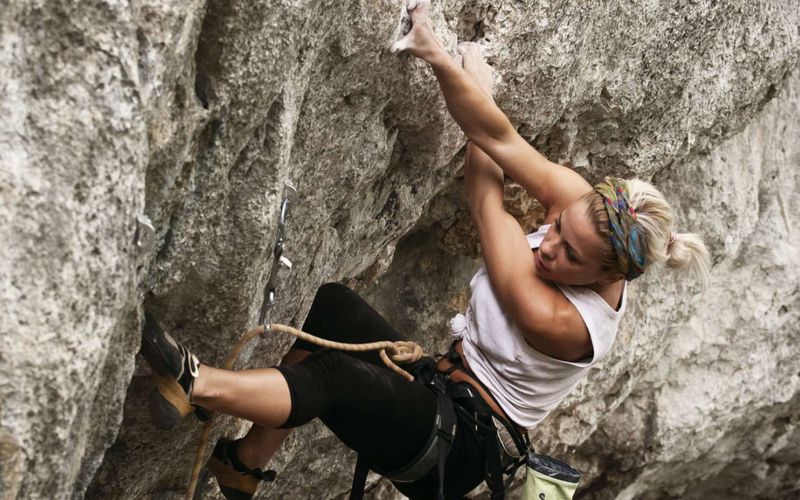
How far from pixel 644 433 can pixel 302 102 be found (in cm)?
372

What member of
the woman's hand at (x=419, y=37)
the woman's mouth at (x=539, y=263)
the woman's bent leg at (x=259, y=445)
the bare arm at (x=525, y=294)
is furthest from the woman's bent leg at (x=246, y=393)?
the woman's hand at (x=419, y=37)

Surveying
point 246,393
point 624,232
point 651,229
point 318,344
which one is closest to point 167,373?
point 246,393

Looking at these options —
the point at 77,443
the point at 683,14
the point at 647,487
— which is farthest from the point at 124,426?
the point at 647,487

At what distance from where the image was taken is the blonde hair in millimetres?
2965

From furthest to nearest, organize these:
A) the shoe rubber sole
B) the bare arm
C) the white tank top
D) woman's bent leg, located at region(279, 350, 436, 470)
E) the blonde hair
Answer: the white tank top
the bare arm
the blonde hair
woman's bent leg, located at region(279, 350, 436, 470)
the shoe rubber sole

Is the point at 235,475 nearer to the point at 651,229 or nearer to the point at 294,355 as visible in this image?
the point at 294,355

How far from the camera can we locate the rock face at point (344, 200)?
6.09ft

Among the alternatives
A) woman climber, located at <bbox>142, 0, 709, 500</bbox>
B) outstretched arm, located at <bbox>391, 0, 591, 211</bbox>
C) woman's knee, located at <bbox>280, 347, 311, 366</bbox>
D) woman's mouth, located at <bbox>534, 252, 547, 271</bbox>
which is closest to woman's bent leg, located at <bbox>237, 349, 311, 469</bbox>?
woman climber, located at <bbox>142, 0, 709, 500</bbox>

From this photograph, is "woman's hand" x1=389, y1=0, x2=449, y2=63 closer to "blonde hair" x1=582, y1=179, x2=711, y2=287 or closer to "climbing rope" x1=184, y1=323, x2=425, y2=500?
"blonde hair" x1=582, y1=179, x2=711, y2=287

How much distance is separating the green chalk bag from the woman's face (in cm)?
69

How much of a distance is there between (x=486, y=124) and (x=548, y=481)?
1.30 meters

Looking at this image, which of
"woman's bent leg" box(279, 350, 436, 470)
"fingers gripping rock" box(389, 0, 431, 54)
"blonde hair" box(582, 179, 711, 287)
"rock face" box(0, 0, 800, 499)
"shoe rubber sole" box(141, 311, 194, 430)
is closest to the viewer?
"rock face" box(0, 0, 800, 499)

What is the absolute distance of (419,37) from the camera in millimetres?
2871

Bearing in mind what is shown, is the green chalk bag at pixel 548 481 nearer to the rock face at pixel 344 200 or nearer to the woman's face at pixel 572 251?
the woman's face at pixel 572 251
